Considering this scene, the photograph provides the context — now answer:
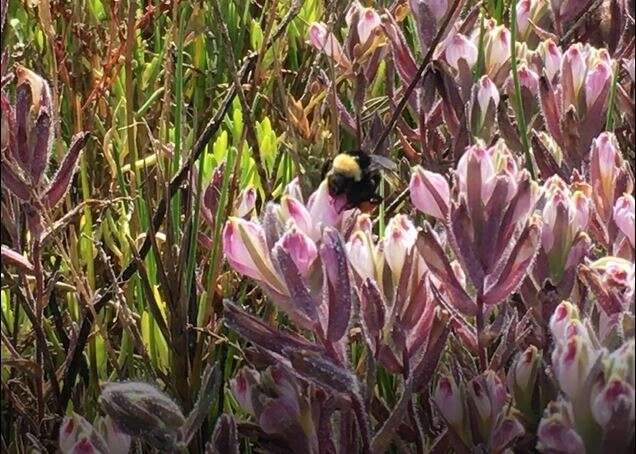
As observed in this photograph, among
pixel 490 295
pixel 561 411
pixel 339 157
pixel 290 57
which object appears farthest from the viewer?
pixel 290 57

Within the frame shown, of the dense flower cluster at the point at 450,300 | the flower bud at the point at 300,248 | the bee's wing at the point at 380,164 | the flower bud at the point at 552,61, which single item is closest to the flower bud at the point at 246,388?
the dense flower cluster at the point at 450,300

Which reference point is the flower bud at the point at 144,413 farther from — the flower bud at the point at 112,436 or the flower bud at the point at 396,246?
the flower bud at the point at 396,246

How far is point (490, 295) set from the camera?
1.22 m

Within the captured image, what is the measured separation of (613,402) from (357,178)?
1.97ft

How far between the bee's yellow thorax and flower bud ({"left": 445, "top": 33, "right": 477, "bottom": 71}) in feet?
1.50

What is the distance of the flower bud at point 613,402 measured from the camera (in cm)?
90

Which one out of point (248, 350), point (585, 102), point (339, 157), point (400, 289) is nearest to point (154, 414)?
point (248, 350)

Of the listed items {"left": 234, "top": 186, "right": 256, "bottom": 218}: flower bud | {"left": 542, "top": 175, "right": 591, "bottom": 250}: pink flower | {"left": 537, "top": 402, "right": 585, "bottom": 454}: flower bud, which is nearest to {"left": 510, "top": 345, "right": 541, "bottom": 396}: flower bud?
{"left": 542, "top": 175, "right": 591, "bottom": 250}: pink flower

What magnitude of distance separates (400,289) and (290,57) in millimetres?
1595

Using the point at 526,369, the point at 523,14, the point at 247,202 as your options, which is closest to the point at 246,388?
the point at 526,369

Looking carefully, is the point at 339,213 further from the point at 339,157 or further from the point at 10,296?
the point at 10,296

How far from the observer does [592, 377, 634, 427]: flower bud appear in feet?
2.95

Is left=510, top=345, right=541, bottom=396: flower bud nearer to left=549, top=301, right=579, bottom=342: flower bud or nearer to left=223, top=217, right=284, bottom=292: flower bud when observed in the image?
left=549, top=301, right=579, bottom=342: flower bud

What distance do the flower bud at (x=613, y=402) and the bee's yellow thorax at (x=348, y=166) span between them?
58 centimetres
